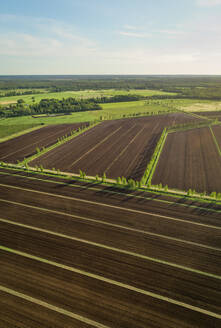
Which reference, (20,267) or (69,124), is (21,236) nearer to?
(20,267)

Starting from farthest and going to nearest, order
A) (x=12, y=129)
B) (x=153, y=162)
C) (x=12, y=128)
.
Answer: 1. (x=12, y=128)
2. (x=12, y=129)
3. (x=153, y=162)

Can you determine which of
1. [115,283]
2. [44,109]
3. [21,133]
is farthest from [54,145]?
[44,109]

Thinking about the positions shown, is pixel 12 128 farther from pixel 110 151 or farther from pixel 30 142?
pixel 110 151

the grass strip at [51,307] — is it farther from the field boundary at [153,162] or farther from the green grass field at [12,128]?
the green grass field at [12,128]

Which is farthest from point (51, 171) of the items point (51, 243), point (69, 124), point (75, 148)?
point (69, 124)

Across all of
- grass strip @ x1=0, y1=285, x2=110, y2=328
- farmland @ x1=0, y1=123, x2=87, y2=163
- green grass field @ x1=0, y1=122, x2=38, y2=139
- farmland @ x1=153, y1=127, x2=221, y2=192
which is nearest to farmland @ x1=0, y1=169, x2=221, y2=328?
grass strip @ x1=0, y1=285, x2=110, y2=328

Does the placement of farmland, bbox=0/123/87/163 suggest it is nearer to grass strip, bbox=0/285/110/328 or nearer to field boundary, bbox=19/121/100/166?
field boundary, bbox=19/121/100/166

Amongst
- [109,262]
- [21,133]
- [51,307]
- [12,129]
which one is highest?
[12,129]
